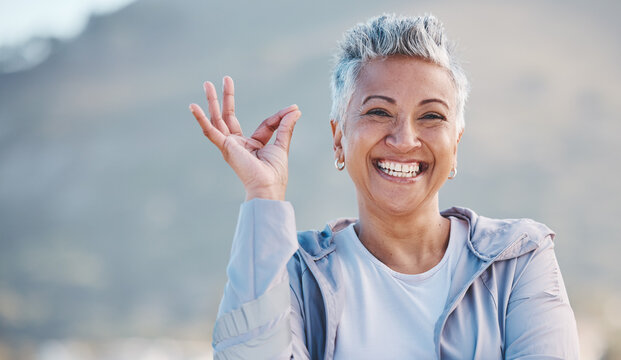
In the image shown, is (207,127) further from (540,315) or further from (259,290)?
(540,315)

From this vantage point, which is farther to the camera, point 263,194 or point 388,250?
point 388,250

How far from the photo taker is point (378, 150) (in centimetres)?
167

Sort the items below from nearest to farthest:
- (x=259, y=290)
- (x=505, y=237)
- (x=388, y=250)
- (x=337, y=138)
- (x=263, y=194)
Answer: (x=259, y=290) < (x=263, y=194) < (x=505, y=237) < (x=388, y=250) < (x=337, y=138)

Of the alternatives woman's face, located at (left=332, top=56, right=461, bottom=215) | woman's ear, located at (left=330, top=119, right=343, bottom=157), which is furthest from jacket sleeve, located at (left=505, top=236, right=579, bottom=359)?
woman's ear, located at (left=330, top=119, right=343, bottom=157)

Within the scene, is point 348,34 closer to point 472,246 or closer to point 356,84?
point 356,84

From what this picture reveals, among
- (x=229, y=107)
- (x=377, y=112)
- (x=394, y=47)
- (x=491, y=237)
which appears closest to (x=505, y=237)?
(x=491, y=237)

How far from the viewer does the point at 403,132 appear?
162 cm

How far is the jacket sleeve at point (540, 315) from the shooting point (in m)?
1.43

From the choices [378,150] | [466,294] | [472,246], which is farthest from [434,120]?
[466,294]

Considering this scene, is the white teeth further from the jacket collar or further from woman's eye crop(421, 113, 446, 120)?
the jacket collar

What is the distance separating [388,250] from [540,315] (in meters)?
0.43

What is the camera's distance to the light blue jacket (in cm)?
141

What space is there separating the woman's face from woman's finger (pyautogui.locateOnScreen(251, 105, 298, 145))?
0.19m

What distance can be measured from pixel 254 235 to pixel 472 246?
592 mm
